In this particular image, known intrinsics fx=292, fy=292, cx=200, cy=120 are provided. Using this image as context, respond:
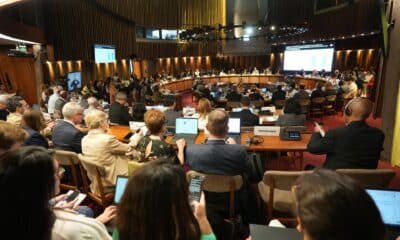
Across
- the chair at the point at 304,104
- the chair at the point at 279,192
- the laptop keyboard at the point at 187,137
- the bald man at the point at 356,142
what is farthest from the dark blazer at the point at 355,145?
the chair at the point at 304,104

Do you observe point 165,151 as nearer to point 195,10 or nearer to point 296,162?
point 296,162

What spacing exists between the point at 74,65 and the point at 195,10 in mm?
9768

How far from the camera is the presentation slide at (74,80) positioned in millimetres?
10469

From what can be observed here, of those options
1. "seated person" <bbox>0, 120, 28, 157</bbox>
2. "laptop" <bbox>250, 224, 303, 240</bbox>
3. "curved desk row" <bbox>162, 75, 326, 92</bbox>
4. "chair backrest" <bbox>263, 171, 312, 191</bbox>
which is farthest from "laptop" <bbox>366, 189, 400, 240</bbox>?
"curved desk row" <bbox>162, 75, 326, 92</bbox>

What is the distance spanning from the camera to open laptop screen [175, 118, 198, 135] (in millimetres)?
4531

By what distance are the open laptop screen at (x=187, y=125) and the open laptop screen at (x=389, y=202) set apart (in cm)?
293

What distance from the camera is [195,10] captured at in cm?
1888

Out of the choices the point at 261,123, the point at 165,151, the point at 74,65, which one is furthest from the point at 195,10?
the point at 165,151

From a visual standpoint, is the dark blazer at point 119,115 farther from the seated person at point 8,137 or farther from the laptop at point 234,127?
the seated person at point 8,137

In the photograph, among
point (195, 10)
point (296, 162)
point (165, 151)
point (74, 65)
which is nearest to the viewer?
point (165, 151)

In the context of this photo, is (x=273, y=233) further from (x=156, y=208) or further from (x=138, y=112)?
(x=138, y=112)

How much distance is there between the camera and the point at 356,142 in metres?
2.90

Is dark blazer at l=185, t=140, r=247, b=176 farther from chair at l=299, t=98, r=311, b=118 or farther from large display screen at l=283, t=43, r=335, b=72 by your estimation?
large display screen at l=283, t=43, r=335, b=72

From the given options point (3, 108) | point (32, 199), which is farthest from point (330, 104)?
point (32, 199)
